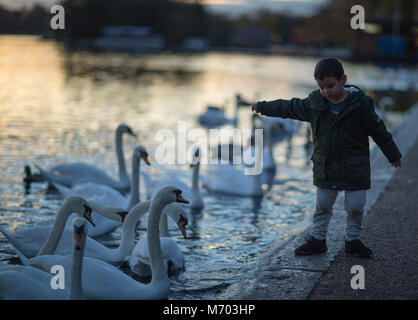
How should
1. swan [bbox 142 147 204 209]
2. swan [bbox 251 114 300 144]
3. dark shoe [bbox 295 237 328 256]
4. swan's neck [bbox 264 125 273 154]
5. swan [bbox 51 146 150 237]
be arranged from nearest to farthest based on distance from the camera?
dark shoe [bbox 295 237 328 256], swan [bbox 51 146 150 237], swan [bbox 142 147 204 209], swan's neck [bbox 264 125 273 154], swan [bbox 251 114 300 144]

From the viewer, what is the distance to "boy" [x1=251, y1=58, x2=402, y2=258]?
4766mm

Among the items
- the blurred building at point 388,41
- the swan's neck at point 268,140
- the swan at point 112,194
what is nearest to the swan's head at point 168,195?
the swan at point 112,194

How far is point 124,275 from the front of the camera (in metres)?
4.48

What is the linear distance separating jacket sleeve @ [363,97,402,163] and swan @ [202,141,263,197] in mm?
4296

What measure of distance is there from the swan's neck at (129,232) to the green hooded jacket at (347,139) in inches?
64.3

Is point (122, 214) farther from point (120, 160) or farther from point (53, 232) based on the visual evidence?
point (120, 160)

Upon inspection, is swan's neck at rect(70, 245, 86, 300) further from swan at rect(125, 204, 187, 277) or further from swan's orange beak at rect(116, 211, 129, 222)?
swan's orange beak at rect(116, 211, 129, 222)

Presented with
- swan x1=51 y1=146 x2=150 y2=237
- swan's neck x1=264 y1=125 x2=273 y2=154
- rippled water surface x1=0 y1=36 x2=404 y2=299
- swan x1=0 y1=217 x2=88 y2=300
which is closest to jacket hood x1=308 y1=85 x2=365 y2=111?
rippled water surface x1=0 y1=36 x2=404 y2=299

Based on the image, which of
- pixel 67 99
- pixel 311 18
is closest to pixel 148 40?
pixel 311 18

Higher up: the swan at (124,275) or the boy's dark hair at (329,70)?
the boy's dark hair at (329,70)

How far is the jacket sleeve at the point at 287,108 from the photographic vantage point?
16.2ft

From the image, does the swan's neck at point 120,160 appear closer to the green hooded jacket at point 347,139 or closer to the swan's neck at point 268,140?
the swan's neck at point 268,140

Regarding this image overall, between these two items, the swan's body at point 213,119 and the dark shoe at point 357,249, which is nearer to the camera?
the dark shoe at point 357,249

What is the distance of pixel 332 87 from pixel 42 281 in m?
2.42
